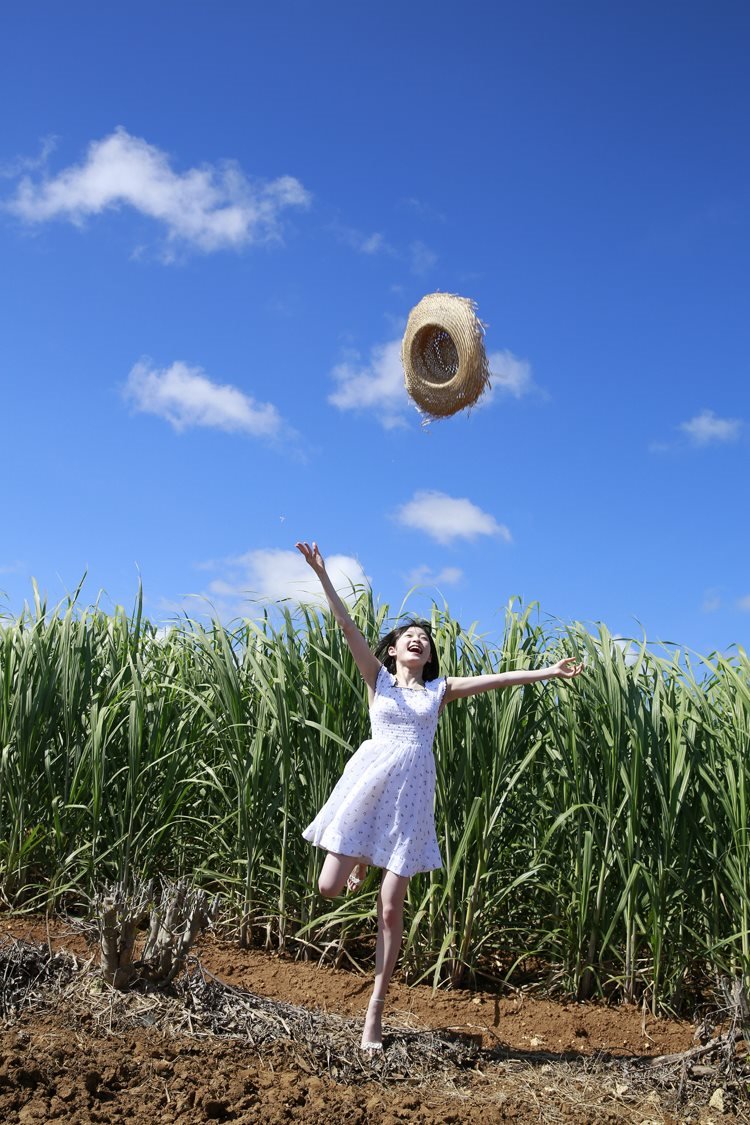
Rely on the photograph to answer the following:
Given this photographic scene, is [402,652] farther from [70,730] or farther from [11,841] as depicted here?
[11,841]

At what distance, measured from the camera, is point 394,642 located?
12.4ft

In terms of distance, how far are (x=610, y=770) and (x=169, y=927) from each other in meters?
1.79

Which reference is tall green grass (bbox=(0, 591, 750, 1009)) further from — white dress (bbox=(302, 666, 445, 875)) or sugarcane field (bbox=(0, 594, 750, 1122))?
white dress (bbox=(302, 666, 445, 875))

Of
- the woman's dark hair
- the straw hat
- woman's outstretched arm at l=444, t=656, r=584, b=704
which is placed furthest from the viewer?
the straw hat

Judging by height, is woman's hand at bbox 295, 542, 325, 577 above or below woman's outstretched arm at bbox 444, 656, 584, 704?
above

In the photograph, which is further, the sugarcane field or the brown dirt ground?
the sugarcane field

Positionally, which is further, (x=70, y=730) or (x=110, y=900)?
(x=70, y=730)

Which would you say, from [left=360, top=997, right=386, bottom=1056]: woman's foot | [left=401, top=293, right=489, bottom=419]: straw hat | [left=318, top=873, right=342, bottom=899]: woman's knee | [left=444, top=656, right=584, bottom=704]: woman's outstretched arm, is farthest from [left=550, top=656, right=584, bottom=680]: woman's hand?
[left=401, top=293, right=489, bottom=419]: straw hat

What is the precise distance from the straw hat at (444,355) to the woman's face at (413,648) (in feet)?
13.4

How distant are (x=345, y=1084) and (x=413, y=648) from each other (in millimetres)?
1407

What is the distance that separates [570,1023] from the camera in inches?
148

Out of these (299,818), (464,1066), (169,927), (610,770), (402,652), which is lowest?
(464,1066)

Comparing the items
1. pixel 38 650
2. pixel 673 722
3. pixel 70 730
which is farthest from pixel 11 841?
pixel 673 722

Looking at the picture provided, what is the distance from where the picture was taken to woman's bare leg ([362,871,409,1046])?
323 cm
